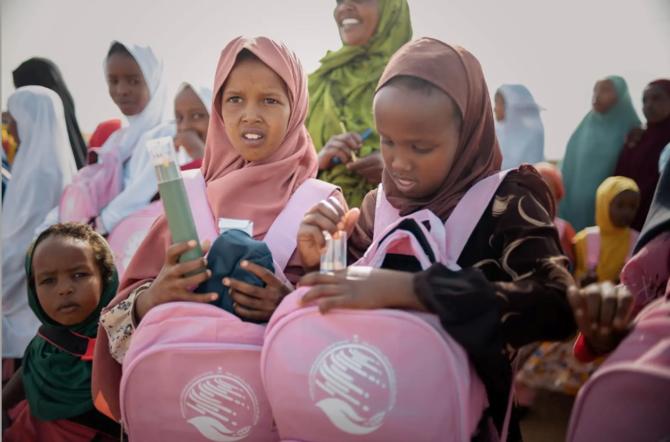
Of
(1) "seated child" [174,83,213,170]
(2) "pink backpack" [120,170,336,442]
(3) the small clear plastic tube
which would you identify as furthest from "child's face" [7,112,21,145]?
→ (3) the small clear plastic tube

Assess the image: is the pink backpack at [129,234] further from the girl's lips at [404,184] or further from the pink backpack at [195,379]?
the girl's lips at [404,184]

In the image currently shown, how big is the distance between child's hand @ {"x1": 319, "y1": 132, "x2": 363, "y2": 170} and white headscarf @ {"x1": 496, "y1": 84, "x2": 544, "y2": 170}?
919mm

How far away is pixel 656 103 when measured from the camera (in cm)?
264

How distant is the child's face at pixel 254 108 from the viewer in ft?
5.35

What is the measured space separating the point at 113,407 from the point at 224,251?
642mm

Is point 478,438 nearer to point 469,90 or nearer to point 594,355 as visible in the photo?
point 594,355

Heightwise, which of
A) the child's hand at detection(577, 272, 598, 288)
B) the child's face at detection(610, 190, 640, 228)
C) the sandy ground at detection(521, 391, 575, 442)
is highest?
the child's face at detection(610, 190, 640, 228)

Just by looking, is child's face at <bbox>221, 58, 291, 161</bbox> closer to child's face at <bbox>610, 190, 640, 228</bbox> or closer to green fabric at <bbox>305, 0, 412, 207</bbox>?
green fabric at <bbox>305, 0, 412, 207</bbox>

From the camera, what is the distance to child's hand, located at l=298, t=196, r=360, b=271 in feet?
4.30

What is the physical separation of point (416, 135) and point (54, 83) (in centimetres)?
281

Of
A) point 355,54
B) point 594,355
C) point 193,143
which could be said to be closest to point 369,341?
A: point 594,355

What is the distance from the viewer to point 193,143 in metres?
3.41

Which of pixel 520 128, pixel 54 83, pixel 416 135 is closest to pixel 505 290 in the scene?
pixel 416 135

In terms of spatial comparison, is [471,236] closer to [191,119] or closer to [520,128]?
[520,128]
